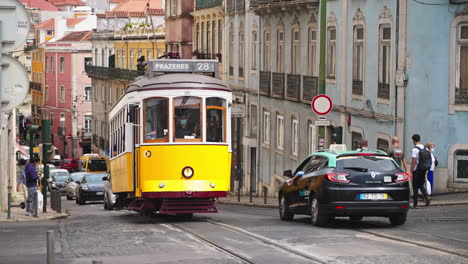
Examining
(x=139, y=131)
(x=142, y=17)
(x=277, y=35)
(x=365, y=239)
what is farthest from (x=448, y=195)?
(x=142, y=17)

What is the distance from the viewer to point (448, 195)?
27.2m

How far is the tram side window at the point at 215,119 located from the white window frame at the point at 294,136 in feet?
59.2

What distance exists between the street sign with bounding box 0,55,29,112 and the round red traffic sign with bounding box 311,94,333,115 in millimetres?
15762

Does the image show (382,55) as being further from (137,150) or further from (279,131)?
(279,131)

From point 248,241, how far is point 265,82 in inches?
1141

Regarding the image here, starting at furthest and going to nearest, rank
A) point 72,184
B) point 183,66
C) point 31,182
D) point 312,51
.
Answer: point 72,184, point 312,51, point 31,182, point 183,66

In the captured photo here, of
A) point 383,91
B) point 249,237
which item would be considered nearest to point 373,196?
point 249,237

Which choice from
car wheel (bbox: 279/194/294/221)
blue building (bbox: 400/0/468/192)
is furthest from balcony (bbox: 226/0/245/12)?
car wheel (bbox: 279/194/294/221)

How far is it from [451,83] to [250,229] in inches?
426

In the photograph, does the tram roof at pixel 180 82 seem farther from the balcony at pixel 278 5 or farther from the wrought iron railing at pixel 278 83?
the wrought iron railing at pixel 278 83

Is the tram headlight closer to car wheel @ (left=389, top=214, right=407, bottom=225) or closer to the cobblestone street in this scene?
the cobblestone street

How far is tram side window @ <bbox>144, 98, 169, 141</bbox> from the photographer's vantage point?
867 inches

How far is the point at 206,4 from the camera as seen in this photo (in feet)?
195

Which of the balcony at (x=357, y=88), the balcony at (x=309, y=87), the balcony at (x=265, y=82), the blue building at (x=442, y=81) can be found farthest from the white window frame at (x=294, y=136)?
the blue building at (x=442, y=81)
